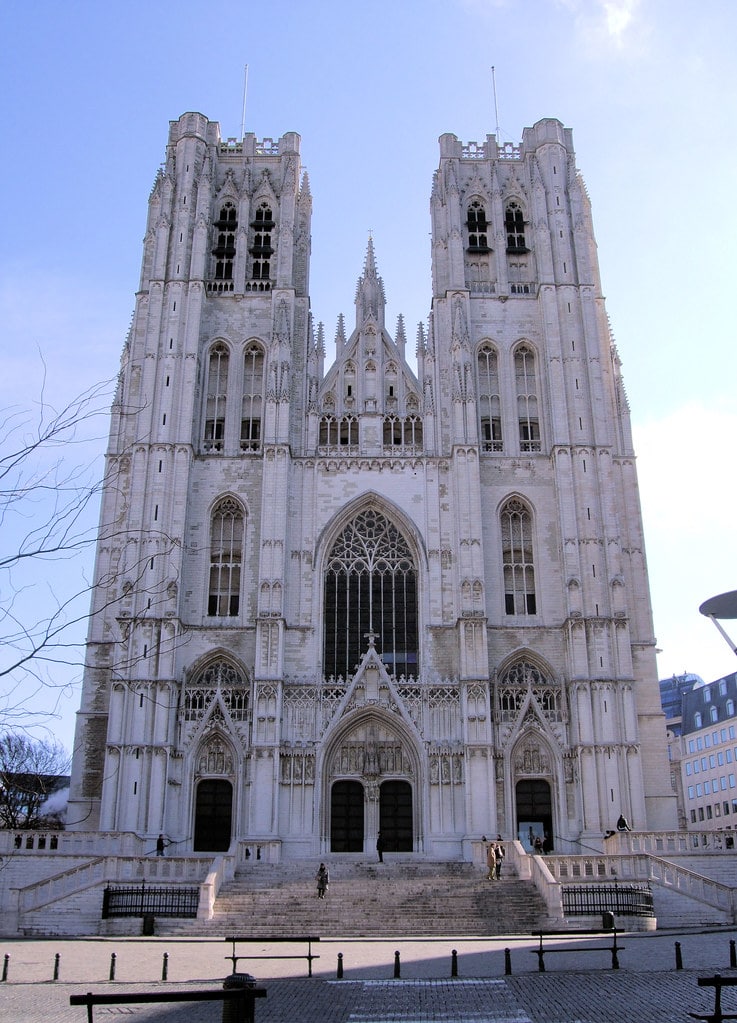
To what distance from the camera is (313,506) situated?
38.1 metres

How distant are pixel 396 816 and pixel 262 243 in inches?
923

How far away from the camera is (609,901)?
24.5m

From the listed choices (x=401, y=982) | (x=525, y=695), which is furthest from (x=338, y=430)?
(x=401, y=982)

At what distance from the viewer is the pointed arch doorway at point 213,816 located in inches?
1345

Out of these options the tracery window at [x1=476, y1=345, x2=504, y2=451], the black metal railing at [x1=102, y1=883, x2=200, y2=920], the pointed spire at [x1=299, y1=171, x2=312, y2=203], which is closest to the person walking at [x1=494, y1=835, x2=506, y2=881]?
the black metal railing at [x1=102, y1=883, x2=200, y2=920]

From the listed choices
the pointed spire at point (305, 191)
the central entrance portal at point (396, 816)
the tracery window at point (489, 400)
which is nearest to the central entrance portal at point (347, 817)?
the central entrance portal at point (396, 816)

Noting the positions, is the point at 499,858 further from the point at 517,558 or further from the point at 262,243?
the point at 262,243

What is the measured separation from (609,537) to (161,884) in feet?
63.2

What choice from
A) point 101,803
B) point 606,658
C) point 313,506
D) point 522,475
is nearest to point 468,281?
point 522,475

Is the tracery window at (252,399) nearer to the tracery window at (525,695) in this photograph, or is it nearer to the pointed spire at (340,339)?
the pointed spire at (340,339)

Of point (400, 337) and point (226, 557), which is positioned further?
point (400, 337)

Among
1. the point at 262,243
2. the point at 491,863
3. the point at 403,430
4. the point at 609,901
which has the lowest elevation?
the point at 609,901

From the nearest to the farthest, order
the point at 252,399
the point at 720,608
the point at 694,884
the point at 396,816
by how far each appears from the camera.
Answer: the point at 720,608
the point at 694,884
the point at 396,816
the point at 252,399

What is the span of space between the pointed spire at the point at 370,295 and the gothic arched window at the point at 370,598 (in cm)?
855
